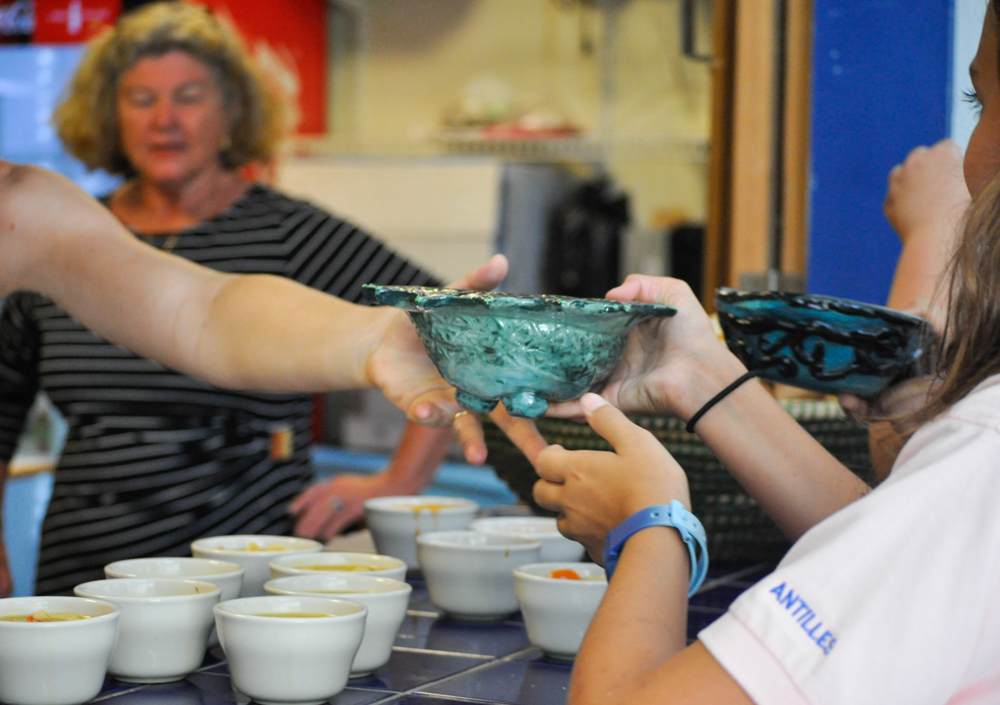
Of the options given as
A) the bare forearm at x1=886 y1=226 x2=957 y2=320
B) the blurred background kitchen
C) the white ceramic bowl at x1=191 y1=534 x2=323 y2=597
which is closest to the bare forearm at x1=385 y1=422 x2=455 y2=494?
the blurred background kitchen

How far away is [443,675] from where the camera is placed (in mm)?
893

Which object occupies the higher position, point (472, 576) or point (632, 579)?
point (632, 579)

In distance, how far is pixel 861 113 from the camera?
1.78m

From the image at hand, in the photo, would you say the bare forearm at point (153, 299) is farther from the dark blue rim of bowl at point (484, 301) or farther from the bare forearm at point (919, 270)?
the bare forearm at point (919, 270)

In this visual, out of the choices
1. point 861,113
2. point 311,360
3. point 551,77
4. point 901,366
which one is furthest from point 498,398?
point 551,77

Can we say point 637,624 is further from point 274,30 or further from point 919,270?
point 274,30

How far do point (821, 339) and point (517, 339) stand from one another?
1.27 ft

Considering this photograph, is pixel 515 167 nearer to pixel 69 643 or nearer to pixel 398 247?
pixel 398 247

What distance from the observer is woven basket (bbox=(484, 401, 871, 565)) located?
1.24 metres

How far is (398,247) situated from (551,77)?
137 centimetres

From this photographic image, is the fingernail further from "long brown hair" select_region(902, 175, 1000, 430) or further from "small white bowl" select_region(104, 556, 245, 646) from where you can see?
"small white bowl" select_region(104, 556, 245, 646)

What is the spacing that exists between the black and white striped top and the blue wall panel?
2.46ft

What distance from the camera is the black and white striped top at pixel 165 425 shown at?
1.79 metres

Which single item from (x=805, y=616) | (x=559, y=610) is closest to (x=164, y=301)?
(x=559, y=610)
